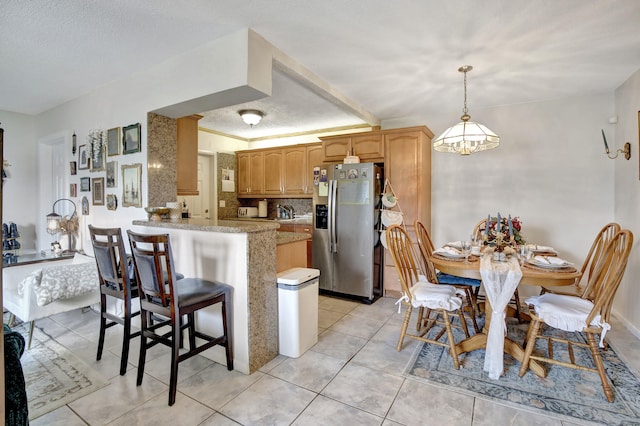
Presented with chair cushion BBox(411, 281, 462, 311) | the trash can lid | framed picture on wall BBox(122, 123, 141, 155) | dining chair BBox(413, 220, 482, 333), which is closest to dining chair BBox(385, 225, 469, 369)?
chair cushion BBox(411, 281, 462, 311)

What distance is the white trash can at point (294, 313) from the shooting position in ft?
8.01

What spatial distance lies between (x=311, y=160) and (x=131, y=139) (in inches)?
101

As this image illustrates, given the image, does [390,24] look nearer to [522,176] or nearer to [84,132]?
[522,176]

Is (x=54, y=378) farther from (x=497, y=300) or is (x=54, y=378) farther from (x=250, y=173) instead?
(x=250, y=173)

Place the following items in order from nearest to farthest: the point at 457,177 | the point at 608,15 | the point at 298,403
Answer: the point at 298,403, the point at 608,15, the point at 457,177

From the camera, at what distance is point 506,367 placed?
2293mm

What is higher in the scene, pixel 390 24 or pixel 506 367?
pixel 390 24

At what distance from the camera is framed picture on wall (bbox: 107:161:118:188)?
3291 millimetres

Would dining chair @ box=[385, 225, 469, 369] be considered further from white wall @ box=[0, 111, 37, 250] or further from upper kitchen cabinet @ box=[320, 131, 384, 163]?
white wall @ box=[0, 111, 37, 250]

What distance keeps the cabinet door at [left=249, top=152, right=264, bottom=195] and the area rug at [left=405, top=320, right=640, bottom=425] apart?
3.91 metres

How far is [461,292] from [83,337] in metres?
3.32

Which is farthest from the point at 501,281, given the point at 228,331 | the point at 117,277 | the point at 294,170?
the point at 294,170

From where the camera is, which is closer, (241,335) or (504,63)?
(241,335)

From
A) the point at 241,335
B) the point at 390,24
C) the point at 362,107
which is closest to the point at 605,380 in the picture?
→ the point at 241,335
